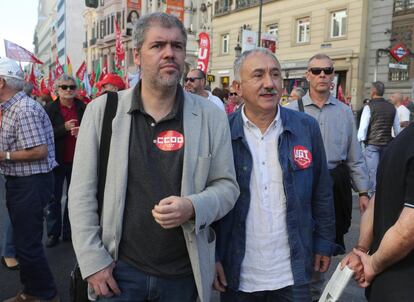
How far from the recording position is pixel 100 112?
6.40 feet

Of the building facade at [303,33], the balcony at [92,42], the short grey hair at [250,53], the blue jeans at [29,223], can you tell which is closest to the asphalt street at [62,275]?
the blue jeans at [29,223]

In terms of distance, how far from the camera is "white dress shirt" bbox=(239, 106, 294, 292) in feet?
7.28

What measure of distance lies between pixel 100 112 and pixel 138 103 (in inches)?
7.4

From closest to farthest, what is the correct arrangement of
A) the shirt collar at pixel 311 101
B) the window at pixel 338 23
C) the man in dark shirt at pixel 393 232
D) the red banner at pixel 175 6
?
the man in dark shirt at pixel 393 232, the shirt collar at pixel 311 101, the red banner at pixel 175 6, the window at pixel 338 23

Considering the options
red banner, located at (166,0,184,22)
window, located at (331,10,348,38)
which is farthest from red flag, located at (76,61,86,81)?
window, located at (331,10,348,38)

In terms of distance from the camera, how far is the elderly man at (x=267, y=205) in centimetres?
222

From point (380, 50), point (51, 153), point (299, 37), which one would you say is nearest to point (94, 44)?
point (299, 37)

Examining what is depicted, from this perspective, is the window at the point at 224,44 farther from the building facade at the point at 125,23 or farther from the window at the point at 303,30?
the window at the point at 303,30

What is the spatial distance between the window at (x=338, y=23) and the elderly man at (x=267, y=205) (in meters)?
22.0

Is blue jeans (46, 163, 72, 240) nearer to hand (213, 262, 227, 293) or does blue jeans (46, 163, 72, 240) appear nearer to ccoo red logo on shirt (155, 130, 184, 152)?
hand (213, 262, 227, 293)

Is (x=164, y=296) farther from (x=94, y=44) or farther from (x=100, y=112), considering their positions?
(x=94, y=44)

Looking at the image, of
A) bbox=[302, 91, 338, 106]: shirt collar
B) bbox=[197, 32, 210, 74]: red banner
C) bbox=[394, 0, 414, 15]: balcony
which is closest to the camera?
bbox=[302, 91, 338, 106]: shirt collar

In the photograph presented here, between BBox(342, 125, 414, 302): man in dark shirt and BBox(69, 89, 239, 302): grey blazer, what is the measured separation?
675 millimetres

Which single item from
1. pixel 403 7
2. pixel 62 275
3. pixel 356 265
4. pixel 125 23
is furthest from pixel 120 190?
pixel 125 23
